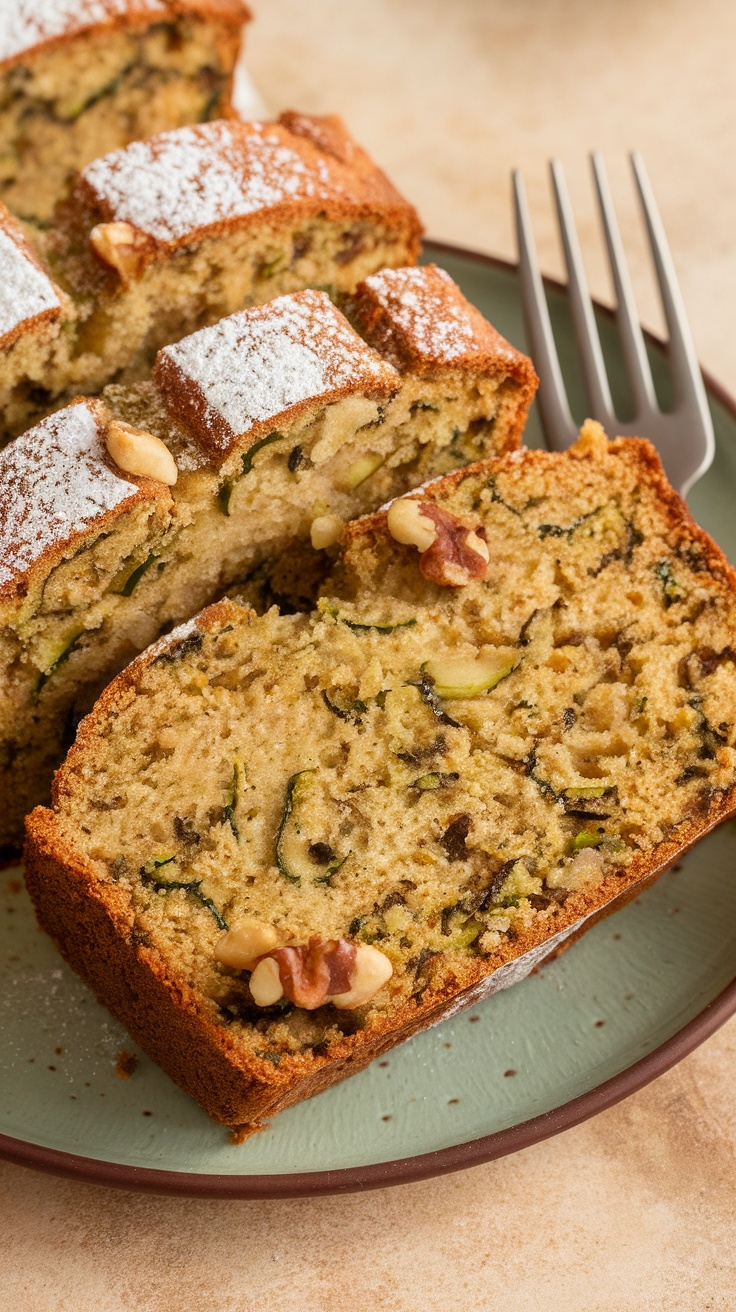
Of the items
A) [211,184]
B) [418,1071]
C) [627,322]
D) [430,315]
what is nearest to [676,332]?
[627,322]

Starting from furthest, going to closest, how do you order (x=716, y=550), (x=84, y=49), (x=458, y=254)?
(x=458, y=254)
(x=84, y=49)
(x=716, y=550)

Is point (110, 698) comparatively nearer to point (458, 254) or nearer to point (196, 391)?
point (196, 391)

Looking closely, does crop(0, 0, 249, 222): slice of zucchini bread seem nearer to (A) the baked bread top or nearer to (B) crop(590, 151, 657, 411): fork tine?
(A) the baked bread top

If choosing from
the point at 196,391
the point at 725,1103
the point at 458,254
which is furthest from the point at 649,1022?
the point at 458,254

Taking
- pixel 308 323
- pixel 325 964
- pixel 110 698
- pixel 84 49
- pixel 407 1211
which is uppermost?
pixel 84 49

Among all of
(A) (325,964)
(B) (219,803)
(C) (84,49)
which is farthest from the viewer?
(C) (84,49)

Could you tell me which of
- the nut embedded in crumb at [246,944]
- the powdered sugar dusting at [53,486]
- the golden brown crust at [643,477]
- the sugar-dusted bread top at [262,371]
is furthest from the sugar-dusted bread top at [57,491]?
the nut embedded in crumb at [246,944]
